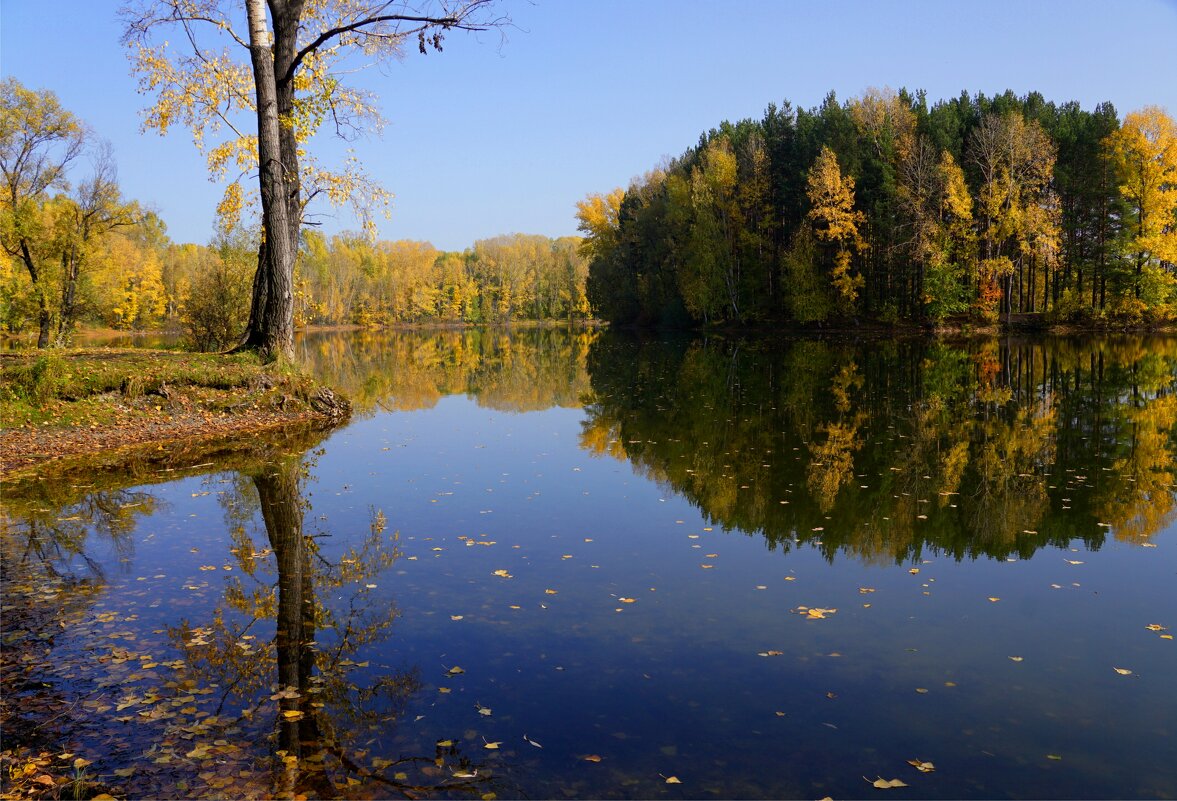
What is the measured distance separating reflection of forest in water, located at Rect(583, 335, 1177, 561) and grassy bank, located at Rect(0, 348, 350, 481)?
24.3ft

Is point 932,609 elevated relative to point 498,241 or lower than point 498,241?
lower

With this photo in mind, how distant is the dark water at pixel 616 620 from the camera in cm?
447

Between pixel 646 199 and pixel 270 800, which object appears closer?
pixel 270 800

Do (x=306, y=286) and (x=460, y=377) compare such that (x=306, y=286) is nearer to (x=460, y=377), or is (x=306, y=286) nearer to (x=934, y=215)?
(x=460, y=377)

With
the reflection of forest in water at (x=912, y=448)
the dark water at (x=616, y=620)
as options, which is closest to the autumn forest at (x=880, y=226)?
the reflection of forest in water at (x=912, y=448)

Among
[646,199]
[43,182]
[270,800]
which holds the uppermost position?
[646,199]

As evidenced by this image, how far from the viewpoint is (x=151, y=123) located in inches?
701

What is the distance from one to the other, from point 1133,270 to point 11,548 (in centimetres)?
5364

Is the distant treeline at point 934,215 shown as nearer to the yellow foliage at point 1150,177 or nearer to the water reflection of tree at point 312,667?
the yellow foliage at point 1150,177

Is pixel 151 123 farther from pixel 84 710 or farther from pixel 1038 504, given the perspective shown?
pixel 1038 504

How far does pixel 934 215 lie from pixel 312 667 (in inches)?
1944

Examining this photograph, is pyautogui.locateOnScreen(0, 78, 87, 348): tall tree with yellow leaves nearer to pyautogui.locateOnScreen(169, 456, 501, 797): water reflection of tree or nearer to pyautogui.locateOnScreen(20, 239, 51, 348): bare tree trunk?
pyautogui.locateOnScreen(20, 239, 51, 348): bare tree trunk

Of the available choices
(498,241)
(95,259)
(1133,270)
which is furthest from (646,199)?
(498,241)

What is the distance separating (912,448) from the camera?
13516 mm
